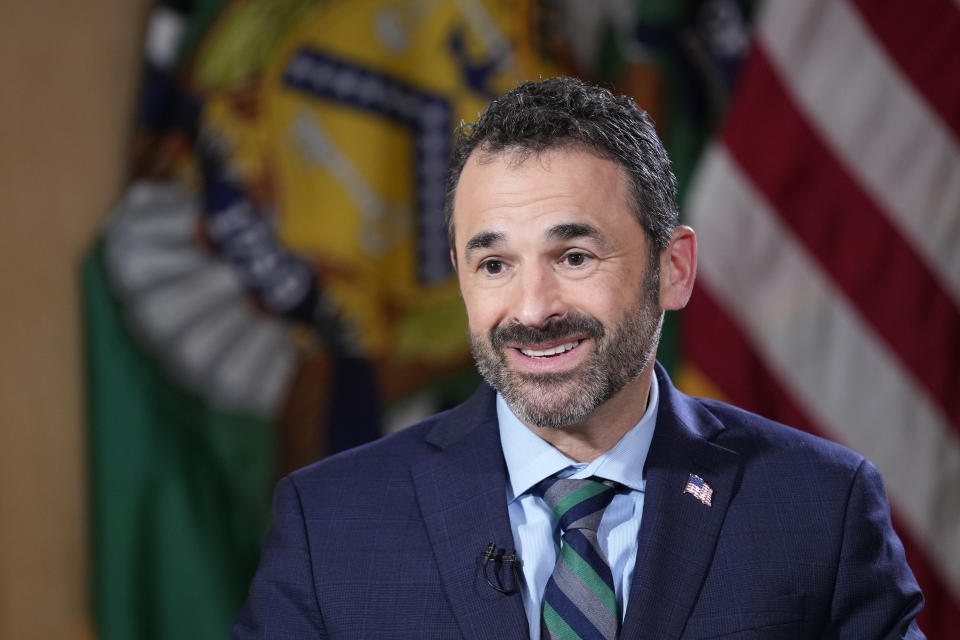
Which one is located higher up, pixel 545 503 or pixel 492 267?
pixel 492 267

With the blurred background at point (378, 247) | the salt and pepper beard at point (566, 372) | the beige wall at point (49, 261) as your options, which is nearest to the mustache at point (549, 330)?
the salt and pepper beard at point (566, 372)

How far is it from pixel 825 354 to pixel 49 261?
2.32 metres

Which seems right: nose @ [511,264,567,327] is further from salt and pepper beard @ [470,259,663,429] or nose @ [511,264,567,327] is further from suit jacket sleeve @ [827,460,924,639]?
suit jacket sleeve @ [827,460,924,639]

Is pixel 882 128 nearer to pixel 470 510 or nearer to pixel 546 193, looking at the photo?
pixel 546 193

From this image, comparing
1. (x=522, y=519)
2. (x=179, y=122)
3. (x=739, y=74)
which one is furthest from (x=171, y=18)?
(x=522, y=519)

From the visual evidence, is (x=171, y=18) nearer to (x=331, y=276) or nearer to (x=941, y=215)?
(x=331, y=276)

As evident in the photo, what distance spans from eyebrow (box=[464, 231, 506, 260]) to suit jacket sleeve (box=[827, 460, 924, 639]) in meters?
0.67

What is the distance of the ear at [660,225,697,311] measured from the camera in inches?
69.7

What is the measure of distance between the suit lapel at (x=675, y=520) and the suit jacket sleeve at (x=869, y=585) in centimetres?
19

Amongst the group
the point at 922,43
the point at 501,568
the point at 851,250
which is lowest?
the point at 501,568

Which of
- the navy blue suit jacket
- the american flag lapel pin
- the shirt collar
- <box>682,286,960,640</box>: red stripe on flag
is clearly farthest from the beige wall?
the american flag lapel pin

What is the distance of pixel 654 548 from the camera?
63.6 inches

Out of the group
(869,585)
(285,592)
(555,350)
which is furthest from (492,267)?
(869,585)

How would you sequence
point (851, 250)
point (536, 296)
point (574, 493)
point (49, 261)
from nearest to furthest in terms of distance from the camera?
point (536, 296), point (574, 493), point (49, 261), point (851, 250)
